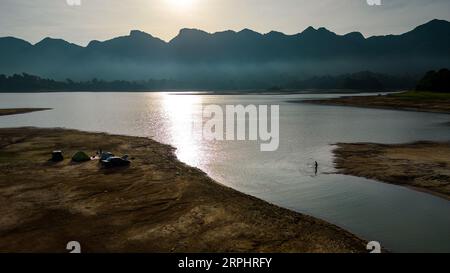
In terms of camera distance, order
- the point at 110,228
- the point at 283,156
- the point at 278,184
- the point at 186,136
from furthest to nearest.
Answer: the point at 186,136
the point at 283,156
the point at 278,184
the point at 110,228

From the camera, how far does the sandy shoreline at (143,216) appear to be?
21.7 metres

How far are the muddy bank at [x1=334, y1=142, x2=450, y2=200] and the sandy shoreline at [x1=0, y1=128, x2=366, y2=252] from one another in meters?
17.1

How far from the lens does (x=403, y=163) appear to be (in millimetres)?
44969

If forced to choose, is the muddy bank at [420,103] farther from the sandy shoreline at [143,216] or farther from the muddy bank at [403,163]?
the sandy shoreline at [143,216]

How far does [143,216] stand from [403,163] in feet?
118

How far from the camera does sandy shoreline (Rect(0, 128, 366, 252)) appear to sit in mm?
21734

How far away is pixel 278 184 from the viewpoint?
38250 mm

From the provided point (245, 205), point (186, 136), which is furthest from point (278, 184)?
point (186, 136)

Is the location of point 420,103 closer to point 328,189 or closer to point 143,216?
point 328,189

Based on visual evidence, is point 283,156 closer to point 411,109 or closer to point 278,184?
point 278,184

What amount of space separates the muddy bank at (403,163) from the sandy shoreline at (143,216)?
17058 mm

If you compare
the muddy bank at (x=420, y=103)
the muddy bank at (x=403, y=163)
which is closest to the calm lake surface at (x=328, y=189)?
the muddy bank at (x=403, y=163)

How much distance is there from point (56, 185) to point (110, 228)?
1498 centimetres

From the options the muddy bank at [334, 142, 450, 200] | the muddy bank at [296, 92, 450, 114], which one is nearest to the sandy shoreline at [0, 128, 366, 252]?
the muddy bank at [334, 142, 450, 200]
